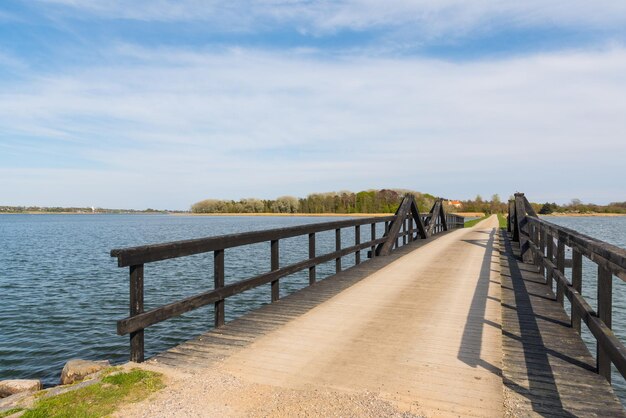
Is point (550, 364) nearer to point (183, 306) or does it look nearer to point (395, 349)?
point (395, 349)

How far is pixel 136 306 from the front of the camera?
180 inches

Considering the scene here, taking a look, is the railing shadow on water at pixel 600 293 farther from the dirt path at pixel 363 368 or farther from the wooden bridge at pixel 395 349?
the dirt path at pixel 363 368

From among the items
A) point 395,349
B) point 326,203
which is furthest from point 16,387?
point 326,203

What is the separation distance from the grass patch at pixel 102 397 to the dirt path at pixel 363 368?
0.57 feet

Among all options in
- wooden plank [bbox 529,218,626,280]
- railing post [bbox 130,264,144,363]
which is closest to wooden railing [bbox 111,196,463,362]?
railing post [bbox 130,264,144,363]

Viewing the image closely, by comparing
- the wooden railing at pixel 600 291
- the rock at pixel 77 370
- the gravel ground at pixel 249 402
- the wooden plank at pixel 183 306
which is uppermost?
the wooden railing at pixel 600 291

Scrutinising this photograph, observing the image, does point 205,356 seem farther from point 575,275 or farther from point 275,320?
point 575,275

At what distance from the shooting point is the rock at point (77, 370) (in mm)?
5383

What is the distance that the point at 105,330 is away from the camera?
10469mm

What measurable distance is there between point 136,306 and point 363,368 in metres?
2.43

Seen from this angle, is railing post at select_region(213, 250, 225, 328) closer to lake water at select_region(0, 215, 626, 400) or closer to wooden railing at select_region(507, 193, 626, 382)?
lake water at select_region(0, 215, 626, 400)

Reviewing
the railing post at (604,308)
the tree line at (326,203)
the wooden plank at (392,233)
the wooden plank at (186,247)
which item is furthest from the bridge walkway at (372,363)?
the tree line at (326,203)

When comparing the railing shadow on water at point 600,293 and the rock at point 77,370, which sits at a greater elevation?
the railing shadow on water at point 600,293

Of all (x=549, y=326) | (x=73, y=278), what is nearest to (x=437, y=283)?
(x=549, y=326)
